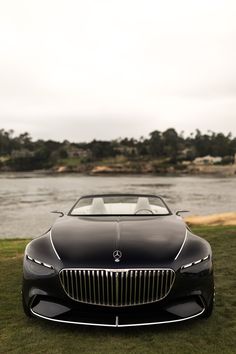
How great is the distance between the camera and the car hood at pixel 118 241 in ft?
13.7

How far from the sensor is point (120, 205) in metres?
7.17

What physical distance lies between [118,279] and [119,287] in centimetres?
8

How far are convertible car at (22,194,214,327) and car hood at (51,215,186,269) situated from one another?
0.03ft

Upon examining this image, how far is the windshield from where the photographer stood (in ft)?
20.0

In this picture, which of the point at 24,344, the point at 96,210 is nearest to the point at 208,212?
the point at 96,210

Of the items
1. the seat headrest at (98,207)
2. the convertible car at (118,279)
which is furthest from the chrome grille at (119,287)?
the seat headrest at (98,207)

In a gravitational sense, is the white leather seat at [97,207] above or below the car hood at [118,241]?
above

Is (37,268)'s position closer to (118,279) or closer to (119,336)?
(118,279)

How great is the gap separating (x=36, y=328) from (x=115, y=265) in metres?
1.15

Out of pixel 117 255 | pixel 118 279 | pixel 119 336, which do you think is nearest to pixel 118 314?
pixel 119 336

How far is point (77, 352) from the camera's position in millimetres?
3783

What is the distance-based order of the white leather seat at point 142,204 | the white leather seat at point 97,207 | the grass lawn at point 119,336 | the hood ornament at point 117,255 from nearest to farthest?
the grass lawn at point 119,336 < the hood ornament at point 117,255 < the white leather seat at point 97,207 < the white leather seat at point 142,204

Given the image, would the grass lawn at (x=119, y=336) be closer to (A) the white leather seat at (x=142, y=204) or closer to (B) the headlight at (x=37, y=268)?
(B) the headlight at (x=37, y=268)

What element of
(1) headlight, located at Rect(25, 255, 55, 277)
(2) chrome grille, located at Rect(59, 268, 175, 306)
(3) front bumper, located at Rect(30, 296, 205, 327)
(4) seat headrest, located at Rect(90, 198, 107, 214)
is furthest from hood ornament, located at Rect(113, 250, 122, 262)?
(4) seat headrest, located at Rect(90, 198, 107, 214)
